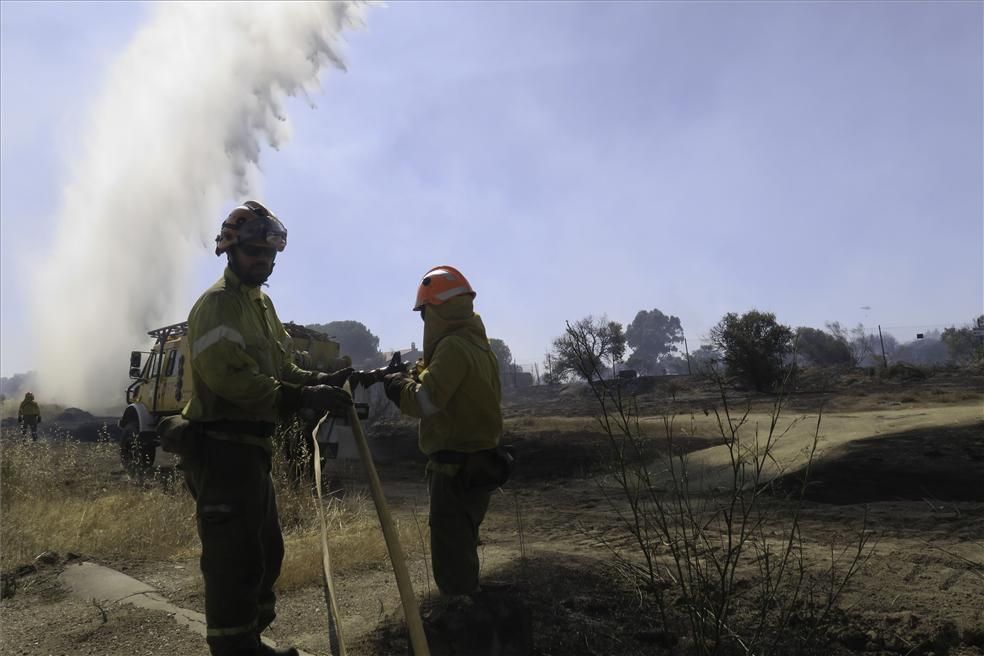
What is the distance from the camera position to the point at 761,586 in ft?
13.5

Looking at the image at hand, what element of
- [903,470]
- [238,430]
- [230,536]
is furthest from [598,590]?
[903,470]

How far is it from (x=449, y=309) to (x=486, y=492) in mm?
959

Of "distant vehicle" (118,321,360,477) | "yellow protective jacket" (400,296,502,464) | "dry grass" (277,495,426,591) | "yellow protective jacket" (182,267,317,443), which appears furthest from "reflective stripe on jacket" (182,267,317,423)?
"distant vehicle" (118,321,360,477)

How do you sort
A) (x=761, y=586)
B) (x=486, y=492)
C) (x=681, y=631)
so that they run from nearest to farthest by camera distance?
1. (x=486, y=492)
2. (x=681, y=631)
3. (x=761, y=586)

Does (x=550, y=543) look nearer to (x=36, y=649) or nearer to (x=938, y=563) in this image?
(x=938, y=563)

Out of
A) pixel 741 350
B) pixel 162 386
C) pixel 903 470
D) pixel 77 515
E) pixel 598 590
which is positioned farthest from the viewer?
pixel 741 350

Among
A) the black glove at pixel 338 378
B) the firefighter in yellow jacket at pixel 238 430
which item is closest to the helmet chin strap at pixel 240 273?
the firefighter in yellow jacket at pixel 238 430

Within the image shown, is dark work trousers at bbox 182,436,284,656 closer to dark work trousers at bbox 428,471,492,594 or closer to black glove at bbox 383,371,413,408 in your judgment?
black glove at bbox 383,371,413,408

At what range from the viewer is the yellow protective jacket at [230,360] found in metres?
2.84

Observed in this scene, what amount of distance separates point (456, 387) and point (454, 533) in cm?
73

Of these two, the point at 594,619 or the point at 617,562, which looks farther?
the point at 617,562

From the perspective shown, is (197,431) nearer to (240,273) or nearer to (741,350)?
(240,273)

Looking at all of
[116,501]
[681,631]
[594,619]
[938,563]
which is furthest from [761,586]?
[116,501]

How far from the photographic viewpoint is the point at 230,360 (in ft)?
9.34
